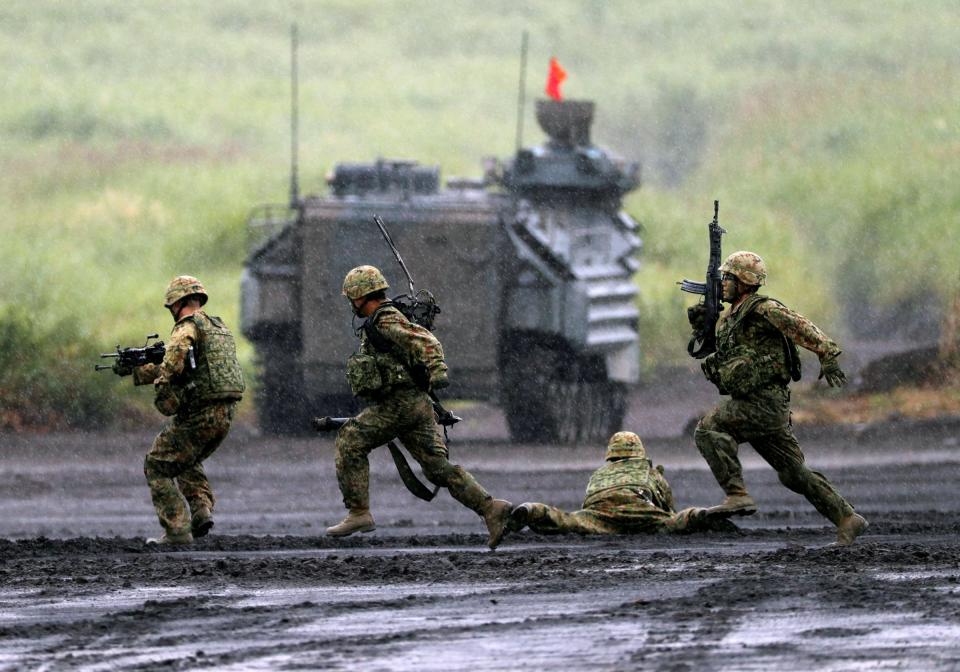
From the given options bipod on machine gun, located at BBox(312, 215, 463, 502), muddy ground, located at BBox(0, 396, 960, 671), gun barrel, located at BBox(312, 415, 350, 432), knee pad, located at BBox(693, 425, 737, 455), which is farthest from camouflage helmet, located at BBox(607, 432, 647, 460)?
gun barrel, located at BBox(312, 415, 350, 432)

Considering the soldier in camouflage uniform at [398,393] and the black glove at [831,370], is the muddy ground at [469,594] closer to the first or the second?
the soldier in camouflage uniform at [398,393]

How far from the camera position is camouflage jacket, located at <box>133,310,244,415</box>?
1291 cm

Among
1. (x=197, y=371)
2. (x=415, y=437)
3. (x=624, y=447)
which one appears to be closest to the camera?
(x=415, y=437)

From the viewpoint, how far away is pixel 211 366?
13031 mm

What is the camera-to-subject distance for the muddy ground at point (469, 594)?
28.3ft

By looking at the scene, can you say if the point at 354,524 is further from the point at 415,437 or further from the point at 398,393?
the point at 398,393

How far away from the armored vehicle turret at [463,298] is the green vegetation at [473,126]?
6489 mm

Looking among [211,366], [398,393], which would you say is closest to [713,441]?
[398,393]

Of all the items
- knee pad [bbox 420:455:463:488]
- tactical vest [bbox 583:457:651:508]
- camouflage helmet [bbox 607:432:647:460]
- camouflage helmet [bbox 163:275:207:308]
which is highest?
camouflage helmet [bbox 163:275:207:308]

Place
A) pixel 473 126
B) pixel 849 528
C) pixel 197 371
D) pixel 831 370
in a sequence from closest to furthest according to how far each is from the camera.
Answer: pixel 831 370, pixel 849 528, pixel 197 371, pixel 473 126

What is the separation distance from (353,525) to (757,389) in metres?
2.41

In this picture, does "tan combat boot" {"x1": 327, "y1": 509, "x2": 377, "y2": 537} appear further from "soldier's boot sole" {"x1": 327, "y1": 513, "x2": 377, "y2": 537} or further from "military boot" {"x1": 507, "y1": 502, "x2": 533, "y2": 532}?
"military boot" {"x1": 507, "y1": 502, "x2": 533, "y2": 532}

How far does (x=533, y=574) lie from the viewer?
1105cm

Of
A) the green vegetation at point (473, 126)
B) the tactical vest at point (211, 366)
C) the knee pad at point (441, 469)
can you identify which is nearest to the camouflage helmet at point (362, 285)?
the tactical vest at point (211, 366)
